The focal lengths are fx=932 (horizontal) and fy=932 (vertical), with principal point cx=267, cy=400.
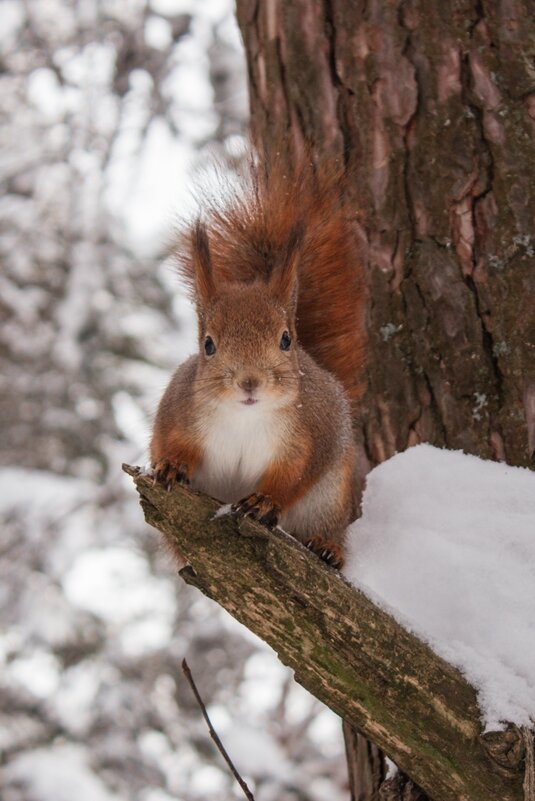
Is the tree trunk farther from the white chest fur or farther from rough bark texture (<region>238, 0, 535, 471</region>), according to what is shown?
the white chest fur

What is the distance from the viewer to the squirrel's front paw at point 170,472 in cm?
193

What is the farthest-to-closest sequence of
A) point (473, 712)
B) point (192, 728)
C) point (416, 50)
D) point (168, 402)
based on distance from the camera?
point (192, 728)
point (416, 50)
point (168, 402)
point (473, 712)

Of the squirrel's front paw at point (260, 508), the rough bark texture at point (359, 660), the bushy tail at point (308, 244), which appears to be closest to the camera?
the rough bark texture at point (359, 660)

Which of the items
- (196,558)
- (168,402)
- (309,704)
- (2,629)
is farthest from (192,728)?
(196,558)

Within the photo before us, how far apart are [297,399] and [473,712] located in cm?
83

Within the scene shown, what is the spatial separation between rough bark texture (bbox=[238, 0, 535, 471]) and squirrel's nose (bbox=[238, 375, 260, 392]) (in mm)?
530

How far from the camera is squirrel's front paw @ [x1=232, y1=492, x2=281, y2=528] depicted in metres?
1.79

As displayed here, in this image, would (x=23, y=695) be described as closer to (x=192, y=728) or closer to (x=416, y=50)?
(x=192, y=728)

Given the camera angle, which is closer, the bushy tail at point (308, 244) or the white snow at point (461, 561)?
the white snow at point (461, 561)

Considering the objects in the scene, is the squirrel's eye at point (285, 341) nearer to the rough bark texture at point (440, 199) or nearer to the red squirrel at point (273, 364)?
the red squirrel at point (273, 364)

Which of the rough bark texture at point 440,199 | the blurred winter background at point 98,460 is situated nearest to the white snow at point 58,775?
the blurred winter background at point 98,460

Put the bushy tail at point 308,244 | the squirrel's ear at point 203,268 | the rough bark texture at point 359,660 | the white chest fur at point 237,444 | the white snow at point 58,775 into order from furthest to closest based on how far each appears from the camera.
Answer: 1. the white snow at point 58,775
2. the bushy tail at point 308,244
3. the squirrel's ear at point 203,268
4. the white chest fur at point 237,444
5. the rough bark texture at point 359,660

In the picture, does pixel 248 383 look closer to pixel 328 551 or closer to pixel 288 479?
pixel 288 479

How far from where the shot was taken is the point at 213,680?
15.7 ft
